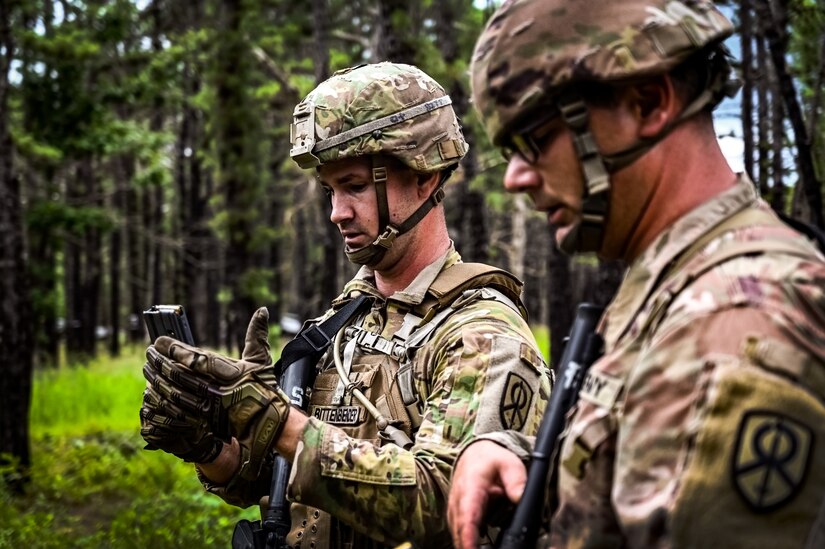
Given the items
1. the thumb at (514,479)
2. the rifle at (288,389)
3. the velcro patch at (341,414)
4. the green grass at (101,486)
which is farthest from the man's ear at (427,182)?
the green grass at (101,486)

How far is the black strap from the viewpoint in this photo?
122 inches

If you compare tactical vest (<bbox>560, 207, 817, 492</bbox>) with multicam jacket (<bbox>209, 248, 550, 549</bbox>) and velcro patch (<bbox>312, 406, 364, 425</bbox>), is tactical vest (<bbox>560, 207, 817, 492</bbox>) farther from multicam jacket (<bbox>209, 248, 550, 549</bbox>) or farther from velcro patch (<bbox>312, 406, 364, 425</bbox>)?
velcro patch (<bbox>312, 406, 364, 425</bbox>)

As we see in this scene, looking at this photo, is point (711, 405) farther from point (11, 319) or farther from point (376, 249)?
point (11, 319)

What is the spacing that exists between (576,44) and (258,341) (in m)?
1.29

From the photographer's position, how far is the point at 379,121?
3098mm

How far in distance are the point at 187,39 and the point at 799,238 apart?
14566 mm

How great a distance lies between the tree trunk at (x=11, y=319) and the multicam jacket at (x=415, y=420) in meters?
6.68

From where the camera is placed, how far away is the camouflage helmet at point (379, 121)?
121 inches

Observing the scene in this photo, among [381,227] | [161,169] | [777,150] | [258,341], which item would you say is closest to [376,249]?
[381,227]

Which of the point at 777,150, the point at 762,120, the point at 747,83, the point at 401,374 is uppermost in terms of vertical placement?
the point at 747,83

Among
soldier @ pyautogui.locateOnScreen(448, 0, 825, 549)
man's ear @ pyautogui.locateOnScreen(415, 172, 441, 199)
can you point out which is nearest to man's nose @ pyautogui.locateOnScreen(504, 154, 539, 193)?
soldier @ pyautogui.locateOnScreen(448, 0, 825, 549)

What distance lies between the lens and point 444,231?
3.28 m

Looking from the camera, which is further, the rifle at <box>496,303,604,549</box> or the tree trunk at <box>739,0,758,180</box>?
the tree trunk at <box>739,0,758,180</box>

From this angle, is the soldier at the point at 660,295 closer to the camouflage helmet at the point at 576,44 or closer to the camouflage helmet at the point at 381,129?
the camouflage helmet at the point at 576,44
